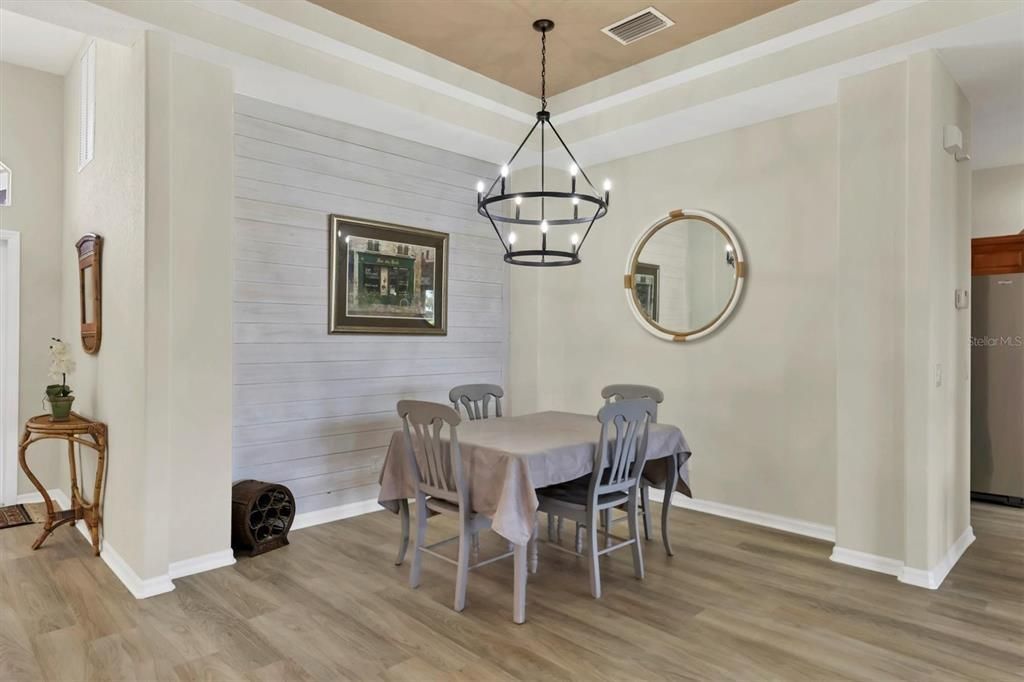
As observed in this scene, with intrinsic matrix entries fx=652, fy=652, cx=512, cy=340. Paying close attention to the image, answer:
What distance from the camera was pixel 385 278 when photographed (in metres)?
4.59

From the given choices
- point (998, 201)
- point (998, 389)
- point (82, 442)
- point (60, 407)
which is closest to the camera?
point (82, 442)

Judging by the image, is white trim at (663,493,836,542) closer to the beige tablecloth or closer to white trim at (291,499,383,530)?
the beige tablecloth

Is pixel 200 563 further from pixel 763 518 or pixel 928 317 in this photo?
pixel 928 317

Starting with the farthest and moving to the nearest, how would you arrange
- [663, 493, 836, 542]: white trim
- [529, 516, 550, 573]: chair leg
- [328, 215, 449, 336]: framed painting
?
[328, 215, 449, 336]: framed painting, [663, 493, 836, 542]: white trim, [529, 516, 550, 573]: chair leg

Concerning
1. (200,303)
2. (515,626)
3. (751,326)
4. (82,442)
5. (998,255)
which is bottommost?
(515,626)

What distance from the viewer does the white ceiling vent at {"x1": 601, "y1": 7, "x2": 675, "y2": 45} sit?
3.56m

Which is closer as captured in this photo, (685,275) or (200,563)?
(200,563)

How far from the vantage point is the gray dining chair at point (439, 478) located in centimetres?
294

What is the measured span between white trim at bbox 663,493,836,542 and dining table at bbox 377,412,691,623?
2.60ft

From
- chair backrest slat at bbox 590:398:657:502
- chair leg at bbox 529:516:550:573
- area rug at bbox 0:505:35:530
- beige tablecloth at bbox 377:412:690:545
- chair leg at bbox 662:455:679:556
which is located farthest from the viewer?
area rug at bbox 0:505:35:530

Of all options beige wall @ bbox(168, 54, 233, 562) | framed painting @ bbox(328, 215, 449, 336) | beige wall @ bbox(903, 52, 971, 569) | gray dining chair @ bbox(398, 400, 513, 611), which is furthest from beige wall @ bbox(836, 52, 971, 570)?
beige wall @ bbox(168, 54, 233, 562)

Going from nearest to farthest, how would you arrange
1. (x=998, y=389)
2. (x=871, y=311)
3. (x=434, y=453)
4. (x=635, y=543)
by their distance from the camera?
(x=434, y=453), (x=635, y=543), (x=871, y=311), (x=998, y=389)

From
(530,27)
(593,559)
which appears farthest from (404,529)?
(530,27)
